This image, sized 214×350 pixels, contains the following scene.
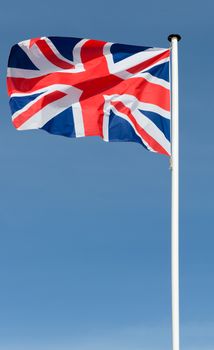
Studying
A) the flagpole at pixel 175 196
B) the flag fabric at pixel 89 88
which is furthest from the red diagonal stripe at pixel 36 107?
the flagpole at pixel 175 196

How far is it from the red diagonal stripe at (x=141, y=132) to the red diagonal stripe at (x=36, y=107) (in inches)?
62.9

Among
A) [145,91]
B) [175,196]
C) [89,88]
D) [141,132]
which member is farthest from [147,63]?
[175,196]

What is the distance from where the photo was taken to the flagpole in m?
19.8

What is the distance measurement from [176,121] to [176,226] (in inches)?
113

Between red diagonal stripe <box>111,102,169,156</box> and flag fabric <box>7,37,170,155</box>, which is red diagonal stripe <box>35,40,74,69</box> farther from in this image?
red diagonal stripe <box>111,102,169,156</box>

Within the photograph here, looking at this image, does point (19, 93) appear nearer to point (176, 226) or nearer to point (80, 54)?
point (80, 54)

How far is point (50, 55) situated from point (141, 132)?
354 centimetres

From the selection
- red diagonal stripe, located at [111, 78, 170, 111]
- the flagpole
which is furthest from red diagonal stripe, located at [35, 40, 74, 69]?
the flagpole

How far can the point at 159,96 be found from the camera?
22.7 metres

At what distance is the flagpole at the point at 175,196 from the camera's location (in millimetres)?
19844

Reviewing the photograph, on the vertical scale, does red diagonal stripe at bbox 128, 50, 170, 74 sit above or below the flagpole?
above

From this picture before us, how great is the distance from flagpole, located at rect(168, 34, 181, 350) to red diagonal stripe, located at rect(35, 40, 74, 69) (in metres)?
3.14

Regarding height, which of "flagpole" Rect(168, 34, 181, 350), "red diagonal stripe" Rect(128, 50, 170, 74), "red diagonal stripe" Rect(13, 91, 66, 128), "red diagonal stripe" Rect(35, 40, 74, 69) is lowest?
"flagpole" Rect(168, 34, 181, 350)

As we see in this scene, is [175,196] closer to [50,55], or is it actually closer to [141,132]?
[141,132]
